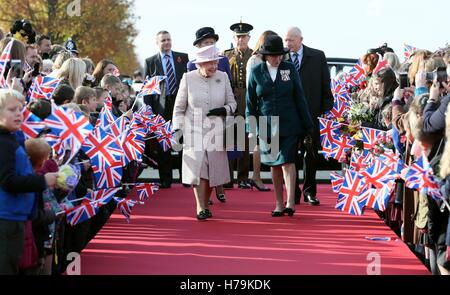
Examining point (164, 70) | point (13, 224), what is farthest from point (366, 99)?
point (13, 224)

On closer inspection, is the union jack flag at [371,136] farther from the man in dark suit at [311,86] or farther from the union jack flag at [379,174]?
the man in dark suit at [311,86]

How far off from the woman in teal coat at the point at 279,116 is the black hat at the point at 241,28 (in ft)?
9.76

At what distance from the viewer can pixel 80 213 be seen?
907 cm

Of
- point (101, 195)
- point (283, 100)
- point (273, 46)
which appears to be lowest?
point (101, 195)

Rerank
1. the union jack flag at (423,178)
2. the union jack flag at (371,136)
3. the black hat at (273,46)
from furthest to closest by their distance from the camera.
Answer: the black hat at (273,46), the union jack flag at (371,136), the union jack flag at (423,178)

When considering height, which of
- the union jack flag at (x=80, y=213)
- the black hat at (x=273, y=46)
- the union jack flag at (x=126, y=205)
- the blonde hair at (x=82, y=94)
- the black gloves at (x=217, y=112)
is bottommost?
the union jack flag at (x=126, y=205)

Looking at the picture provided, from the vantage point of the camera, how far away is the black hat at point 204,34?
40.9 ft

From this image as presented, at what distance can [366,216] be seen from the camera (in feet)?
41.9

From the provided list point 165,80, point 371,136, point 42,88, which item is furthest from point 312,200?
point 42,88

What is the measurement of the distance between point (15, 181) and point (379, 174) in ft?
12.7

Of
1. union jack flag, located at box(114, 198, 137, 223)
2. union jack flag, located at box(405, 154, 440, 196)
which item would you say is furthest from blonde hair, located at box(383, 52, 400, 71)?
union jack flag, located at box(405, 154, 440, 196)

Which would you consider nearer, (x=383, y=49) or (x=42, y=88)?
(x=42, y=88)

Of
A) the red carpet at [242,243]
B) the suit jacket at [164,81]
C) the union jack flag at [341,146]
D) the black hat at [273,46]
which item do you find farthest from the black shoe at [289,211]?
the suit jacket at [164,81]

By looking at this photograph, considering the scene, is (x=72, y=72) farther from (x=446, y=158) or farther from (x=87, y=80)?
(x=446, y=158)
